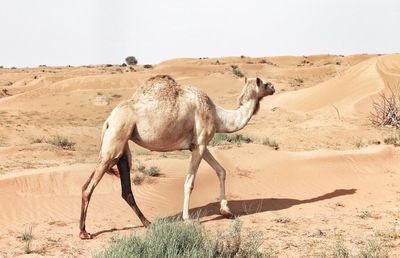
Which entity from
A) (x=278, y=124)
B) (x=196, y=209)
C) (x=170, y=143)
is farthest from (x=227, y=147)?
(x=278, y=124)

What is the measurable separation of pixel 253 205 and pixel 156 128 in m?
3.39

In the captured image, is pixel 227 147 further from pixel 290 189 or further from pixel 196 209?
pixel 196 209

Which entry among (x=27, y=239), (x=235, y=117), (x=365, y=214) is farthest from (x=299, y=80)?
(x=27, y=239)

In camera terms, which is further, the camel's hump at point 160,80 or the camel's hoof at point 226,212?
the camel's hoof at point 226,212

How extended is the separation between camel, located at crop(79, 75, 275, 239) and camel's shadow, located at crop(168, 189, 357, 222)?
0.67 meters

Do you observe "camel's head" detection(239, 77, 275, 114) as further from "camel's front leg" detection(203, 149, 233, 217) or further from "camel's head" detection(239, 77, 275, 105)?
"camel's front leg" detection(203, 149, 233, 217)

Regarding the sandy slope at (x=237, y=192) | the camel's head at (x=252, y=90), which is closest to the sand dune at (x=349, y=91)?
the sandy slope at (x=237, y=192)

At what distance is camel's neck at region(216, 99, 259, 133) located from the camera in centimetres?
885

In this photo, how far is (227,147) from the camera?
1420cm

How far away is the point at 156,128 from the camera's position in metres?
7.72

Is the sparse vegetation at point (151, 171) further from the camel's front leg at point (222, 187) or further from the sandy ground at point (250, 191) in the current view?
the camel's front leg at point (222, 187)

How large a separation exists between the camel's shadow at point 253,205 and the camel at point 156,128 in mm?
670

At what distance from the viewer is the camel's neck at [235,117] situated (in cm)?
885

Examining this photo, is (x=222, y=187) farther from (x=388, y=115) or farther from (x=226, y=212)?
(x=388, y=115)
